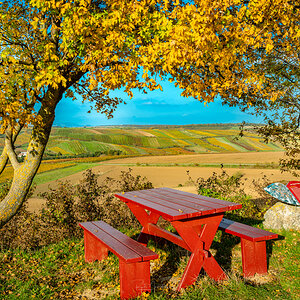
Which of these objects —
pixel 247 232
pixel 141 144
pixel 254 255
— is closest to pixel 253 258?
pixel 254 255

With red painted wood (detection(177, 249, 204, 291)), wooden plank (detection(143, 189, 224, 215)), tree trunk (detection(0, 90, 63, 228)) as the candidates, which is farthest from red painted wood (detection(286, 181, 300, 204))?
tree trunk (detection(0, 90, 63, 228))

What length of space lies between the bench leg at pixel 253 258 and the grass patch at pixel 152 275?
11cm

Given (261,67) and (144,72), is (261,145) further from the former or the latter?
(144,72)

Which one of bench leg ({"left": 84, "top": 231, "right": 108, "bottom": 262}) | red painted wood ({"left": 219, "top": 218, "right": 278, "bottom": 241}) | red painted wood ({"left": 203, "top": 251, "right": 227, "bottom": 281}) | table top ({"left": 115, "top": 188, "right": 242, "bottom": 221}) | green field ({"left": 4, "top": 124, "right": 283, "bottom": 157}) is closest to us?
table top ({"left": 115, "top": 188, "right": 242, "bottom": 221})

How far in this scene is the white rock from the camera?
6.56m

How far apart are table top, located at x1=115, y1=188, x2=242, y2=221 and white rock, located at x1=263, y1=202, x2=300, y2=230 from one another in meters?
2.63

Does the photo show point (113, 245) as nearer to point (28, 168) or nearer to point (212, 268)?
point (212, 268)

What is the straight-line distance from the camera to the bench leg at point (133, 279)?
375 centimetres

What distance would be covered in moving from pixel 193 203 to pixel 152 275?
1340 mm

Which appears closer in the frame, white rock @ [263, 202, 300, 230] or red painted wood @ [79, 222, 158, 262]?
red painted wood @ [79, 222, 158, 262]

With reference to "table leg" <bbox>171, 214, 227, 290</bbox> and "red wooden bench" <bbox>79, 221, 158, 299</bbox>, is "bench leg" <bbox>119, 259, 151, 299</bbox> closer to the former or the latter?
"red wooden bench" <bbox>79, 221, 158, 299</bbox>

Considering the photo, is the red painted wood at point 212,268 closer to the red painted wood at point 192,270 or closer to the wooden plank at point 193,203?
the red painted wood at point 192,270

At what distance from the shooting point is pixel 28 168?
5523 mm

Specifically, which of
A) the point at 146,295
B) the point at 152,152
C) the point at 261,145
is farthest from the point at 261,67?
the point at 261,145
